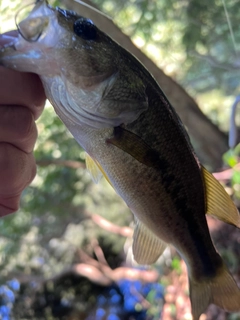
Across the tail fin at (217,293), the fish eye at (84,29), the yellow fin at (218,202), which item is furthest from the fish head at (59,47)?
the tail fin at (217,293)

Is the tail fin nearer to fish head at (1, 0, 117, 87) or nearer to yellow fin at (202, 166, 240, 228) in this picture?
yellow fin at (202, 166, 240, 228)

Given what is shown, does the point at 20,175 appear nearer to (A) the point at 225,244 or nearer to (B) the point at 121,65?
(B) the point at 121,65

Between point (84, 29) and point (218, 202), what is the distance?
0.38m

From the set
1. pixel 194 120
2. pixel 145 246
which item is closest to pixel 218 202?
pixel 145 246

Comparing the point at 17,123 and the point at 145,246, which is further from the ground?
the point at 17,123

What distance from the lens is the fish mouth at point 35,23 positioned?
0.44 meters

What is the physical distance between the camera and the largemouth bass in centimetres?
47

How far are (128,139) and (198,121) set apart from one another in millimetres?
1791

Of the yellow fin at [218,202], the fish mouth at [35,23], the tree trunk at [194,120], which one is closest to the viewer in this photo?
the fish mouth at [35,23]

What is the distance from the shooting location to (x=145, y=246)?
2.33ft

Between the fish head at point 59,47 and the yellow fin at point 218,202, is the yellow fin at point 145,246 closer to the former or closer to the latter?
the yellow fin at point 218,202

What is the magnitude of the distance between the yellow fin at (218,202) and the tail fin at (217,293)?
133mm

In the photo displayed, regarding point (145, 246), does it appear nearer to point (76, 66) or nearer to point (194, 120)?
point (76, 66)

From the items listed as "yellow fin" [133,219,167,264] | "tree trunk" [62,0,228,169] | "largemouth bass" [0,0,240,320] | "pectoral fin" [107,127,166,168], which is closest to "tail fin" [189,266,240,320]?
"largemouth bass" [0,0,240,320]
